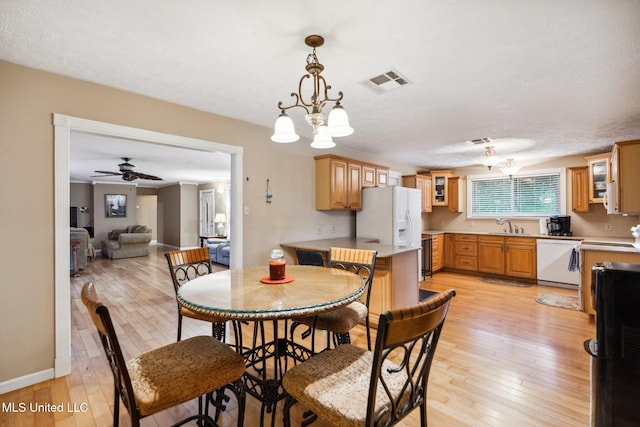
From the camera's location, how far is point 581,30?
5.64 feet

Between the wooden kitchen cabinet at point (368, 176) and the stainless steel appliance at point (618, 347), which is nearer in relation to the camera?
the stainless steel appliance at point (618, 347)

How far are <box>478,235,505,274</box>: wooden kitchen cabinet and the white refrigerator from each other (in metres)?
1.87

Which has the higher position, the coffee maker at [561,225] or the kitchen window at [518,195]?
the kitchen window at [518,195]

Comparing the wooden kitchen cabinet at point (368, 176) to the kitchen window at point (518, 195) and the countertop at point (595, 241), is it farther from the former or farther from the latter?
the kitchen window at point (518, 195)

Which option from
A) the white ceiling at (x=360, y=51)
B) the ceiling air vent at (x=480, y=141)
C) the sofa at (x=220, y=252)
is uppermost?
the white ceiling at (x=360, y=51)

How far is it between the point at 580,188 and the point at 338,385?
6085 millimetres

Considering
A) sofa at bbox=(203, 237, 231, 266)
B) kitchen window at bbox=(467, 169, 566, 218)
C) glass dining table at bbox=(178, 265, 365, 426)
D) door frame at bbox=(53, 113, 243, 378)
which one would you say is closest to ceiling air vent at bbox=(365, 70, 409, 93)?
glass dining table at bbox=(178, 265, 365, 426)

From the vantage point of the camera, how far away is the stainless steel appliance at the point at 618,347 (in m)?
1.28

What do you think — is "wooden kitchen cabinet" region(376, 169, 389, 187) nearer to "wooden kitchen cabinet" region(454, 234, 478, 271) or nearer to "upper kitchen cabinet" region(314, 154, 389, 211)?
"upper kitchen cabinet" region(314, 154, 389, 211)

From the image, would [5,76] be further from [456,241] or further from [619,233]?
[619,233]

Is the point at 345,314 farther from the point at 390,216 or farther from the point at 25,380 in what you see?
the point at 390,216

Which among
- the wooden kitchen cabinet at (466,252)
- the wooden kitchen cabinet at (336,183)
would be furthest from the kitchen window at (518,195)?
the wooden kitchen cabinet at (336,183)

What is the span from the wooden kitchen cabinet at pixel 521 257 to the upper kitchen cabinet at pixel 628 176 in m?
1.98

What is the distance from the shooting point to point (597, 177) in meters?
4.81
